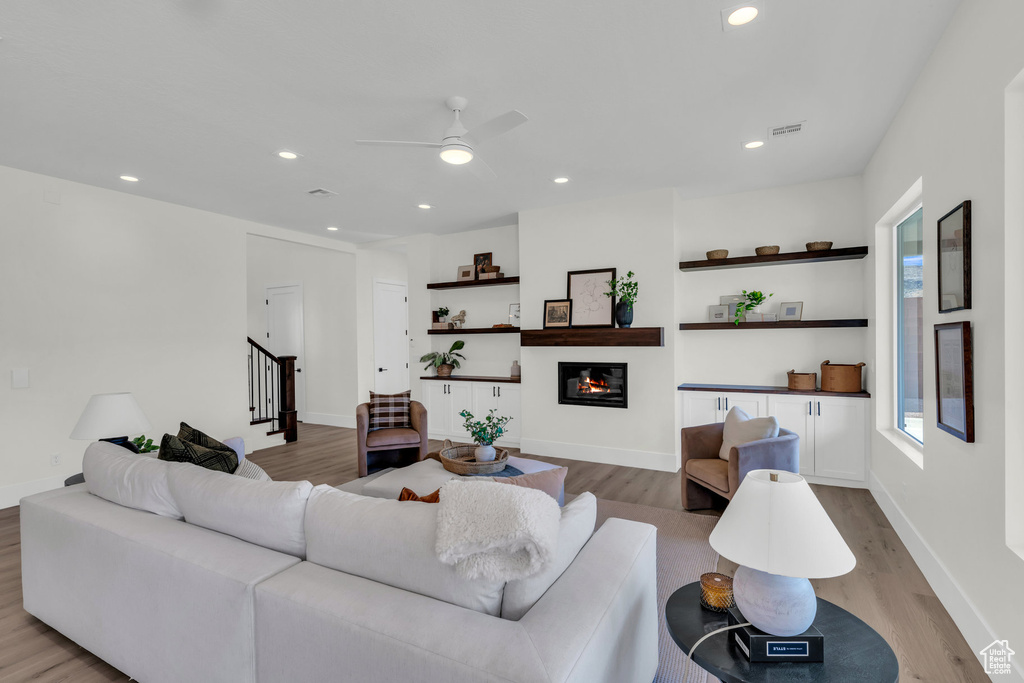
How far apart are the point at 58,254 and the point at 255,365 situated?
10.9ft

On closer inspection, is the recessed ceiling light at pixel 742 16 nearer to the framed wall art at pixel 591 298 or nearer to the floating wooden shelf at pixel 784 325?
the framed wall art at pixel 591 298

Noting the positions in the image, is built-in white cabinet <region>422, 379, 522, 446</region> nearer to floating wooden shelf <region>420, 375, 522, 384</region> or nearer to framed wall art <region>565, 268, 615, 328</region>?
floating wooden shelf <region>420, 375, 522, 384</region>

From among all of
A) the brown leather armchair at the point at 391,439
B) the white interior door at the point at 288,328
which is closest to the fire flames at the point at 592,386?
the brown leather armchair at the point at 391,439

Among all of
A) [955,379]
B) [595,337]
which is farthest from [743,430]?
[595,337]

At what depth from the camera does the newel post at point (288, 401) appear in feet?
21.1

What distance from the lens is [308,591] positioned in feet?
4.66

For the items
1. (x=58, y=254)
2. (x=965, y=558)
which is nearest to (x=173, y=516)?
(x=965, y=558)

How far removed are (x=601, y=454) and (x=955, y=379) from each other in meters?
3.32

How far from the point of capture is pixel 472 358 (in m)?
6.56

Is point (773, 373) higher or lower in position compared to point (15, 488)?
higher

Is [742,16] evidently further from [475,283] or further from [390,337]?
[390,337]

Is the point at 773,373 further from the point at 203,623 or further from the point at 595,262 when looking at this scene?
the point at 203,623

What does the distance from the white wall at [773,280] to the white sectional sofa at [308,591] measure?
3.73m

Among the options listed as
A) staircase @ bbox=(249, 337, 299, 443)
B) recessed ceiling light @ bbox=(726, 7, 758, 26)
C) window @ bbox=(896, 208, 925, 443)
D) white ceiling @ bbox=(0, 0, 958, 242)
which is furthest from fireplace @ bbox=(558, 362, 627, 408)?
staircase @ bbox=(249, 337, 299, 443)
